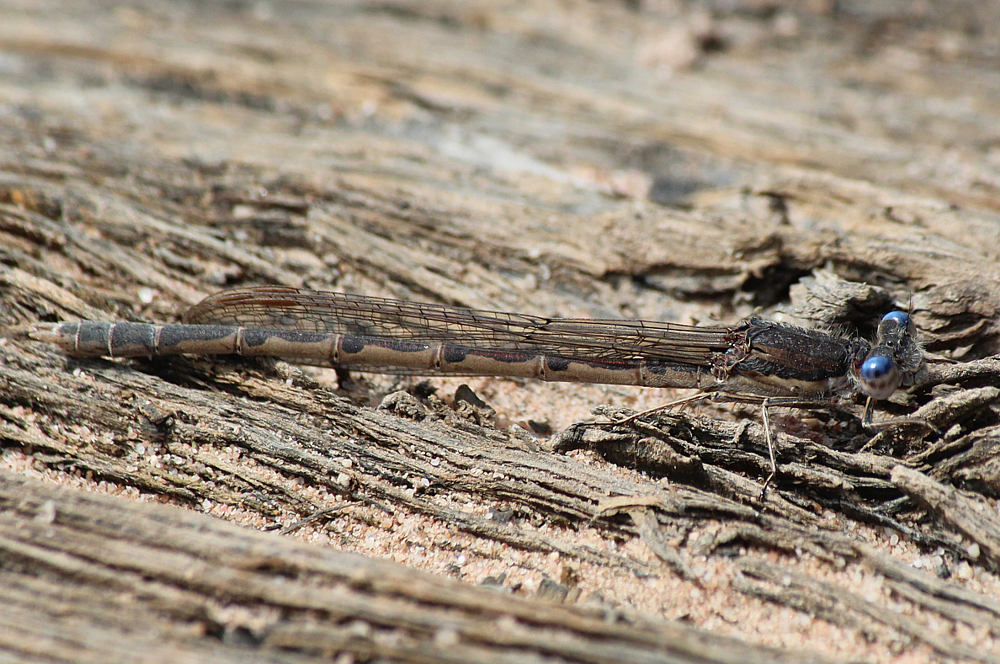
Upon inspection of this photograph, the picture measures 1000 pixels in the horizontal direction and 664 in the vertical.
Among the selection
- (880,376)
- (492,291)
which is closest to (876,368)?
(880,376)

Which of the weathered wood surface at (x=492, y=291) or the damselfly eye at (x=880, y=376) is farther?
the damselfly eye at (x=880, y=376)

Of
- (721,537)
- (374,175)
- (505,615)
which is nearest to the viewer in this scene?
(505,615)

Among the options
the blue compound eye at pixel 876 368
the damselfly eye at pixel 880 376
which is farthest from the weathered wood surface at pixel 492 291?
the blue compound eye at pixel 876 368

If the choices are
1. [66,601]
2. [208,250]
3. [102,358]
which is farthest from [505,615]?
[208,250]

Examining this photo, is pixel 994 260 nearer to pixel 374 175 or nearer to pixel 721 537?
pixel 721 537

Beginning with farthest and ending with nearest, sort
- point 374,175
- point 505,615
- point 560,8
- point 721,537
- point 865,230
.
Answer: point 560,8, point 374,175, point 865,230, point 721,537, point 505,615

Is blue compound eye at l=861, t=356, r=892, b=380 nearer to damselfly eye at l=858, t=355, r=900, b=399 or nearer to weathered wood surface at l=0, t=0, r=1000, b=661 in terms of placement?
damselfly eye at l=858, t=355, r=900, b=399

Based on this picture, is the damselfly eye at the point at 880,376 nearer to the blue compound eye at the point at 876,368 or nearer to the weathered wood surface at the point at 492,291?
the blue compound eye at the point at 876,368
